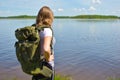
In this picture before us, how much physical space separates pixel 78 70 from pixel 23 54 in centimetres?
813

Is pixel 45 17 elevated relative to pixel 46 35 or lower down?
elevated

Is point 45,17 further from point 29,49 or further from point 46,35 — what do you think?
point 29,49

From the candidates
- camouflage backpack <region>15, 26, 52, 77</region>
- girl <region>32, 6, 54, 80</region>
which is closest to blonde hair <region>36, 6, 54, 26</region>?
girl <region>32, 6, 54, 80</region>

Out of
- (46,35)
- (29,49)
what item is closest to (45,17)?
(46,35)

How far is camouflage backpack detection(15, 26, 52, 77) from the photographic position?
14.1 feet

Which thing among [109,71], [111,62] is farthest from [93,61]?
[109,71]

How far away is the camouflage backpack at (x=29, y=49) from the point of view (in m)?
4.30

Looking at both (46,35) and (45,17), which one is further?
(45,17)

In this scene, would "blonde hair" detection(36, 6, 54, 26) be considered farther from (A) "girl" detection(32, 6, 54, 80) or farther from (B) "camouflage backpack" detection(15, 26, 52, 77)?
(B) "camouflage backpack" detection(15, 26, 52, 77)

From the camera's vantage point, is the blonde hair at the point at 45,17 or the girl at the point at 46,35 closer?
the girl at the point at 46,35

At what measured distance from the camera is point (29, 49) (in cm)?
429

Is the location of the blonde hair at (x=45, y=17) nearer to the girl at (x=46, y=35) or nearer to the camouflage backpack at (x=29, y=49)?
the girl at (x=46, y=35)

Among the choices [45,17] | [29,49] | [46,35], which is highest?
[45,17]

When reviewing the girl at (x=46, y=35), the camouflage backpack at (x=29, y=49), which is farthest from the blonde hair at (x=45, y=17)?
the camouflage backpack at (x=29, y=49)
